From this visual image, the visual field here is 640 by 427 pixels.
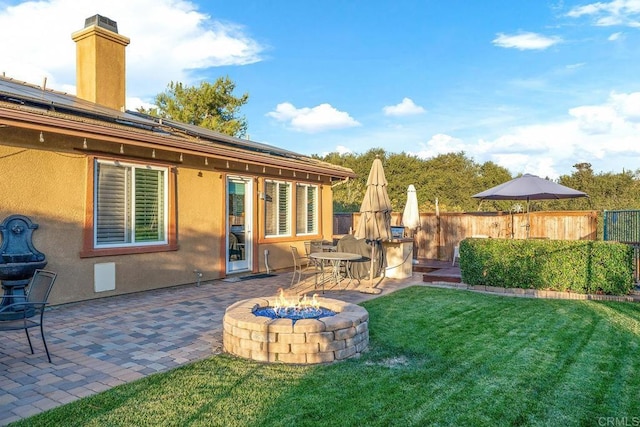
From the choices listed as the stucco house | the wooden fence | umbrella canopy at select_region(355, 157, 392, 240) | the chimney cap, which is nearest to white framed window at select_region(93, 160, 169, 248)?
the stucco house

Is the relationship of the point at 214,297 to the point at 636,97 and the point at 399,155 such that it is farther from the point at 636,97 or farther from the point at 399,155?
the point at 399,155

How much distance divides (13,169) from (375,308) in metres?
5.85

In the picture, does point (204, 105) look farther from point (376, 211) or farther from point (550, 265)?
point (550, 265)

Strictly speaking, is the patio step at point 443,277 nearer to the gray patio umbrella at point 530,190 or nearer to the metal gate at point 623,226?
the gray patio umbrella at point 530,190

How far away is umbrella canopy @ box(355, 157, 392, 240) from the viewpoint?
8273mm

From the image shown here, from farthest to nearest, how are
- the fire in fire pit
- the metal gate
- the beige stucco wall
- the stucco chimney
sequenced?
the metal gate
the stucco chimney
the beige stucco wall
the fire in fire pit

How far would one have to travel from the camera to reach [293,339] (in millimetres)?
4137

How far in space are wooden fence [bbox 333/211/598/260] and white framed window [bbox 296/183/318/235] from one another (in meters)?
4.01

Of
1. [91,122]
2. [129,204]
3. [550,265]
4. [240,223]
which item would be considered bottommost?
[550,265]

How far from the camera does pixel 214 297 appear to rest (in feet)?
23.9

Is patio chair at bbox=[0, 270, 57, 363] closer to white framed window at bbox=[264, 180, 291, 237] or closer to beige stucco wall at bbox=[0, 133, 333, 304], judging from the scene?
beige stucco wall at bbox=[0, 133, 333, 304]

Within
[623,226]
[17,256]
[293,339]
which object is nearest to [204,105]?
[17,256]

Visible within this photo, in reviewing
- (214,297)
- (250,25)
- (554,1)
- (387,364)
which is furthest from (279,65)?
(387,364)

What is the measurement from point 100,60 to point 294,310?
8071 mm
